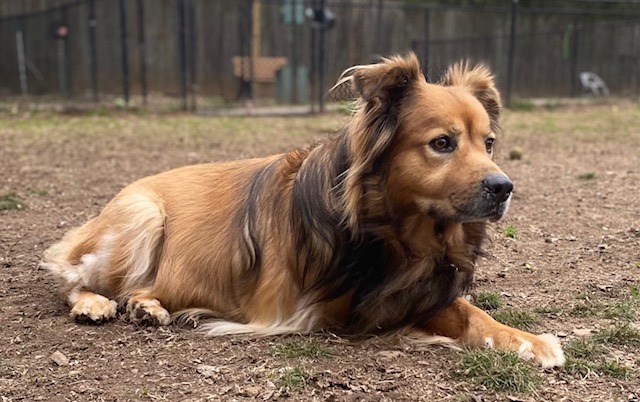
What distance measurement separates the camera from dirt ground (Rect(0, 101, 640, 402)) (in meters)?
2.75

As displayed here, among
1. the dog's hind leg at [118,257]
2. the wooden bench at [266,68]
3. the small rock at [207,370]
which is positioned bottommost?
the small rock at [207,370]

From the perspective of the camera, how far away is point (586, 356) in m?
3.03

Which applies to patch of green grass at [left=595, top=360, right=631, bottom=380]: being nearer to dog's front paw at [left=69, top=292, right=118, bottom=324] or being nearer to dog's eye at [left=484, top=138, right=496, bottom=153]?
dog's eye at [left=484, top=138, right=496, bottom=153]

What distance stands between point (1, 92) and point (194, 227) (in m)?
15.0

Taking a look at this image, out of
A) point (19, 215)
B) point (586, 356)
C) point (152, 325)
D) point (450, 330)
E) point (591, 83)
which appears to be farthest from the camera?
point (591, 83)

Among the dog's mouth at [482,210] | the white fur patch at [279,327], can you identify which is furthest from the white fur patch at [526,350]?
the white fur patch at [279,327]

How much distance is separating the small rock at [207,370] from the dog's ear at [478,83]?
6.06ft

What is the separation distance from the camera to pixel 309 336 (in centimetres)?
326

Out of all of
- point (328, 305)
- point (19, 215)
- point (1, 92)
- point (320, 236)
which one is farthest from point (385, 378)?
point (1, 92)

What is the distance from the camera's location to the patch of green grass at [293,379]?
274cm

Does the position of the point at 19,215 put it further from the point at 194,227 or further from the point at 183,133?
the point at 183,133

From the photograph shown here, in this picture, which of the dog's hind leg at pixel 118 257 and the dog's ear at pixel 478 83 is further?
the dog's hind leg at pixel 118 257

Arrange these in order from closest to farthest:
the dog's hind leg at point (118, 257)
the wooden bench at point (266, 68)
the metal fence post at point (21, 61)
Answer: the dog's hind leg at point (118, 257) < the wooden bench at point (266, 68) < the metal fence post at point (21, 61)

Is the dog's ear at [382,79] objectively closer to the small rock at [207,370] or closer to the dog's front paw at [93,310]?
the small rock at [207,370]
